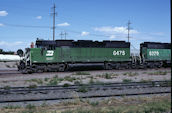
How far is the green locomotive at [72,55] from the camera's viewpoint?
2408 cm

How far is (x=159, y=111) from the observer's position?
7750mm

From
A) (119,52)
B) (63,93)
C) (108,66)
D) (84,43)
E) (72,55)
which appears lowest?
(63,93)

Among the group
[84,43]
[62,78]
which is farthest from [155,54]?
[62,78]

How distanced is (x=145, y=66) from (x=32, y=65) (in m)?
14.9

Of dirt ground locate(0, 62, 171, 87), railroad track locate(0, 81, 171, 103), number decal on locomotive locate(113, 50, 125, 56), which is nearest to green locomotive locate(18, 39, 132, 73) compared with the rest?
number decal on locomotive locate(113, 50, 125, 56)

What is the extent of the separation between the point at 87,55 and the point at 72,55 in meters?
1.85

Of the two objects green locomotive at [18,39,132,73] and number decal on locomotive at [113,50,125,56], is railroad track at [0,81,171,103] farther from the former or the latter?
number decal on locomotive at [113,50,125,56]

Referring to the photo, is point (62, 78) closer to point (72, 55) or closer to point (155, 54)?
point (72, 55)

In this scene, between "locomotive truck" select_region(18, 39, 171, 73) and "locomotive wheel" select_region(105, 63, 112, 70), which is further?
"locomotive wheel" select_region(105, 63, 112, 70)

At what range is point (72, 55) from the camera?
84.3 ft

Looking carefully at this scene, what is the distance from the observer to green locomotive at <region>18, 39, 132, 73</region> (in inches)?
948

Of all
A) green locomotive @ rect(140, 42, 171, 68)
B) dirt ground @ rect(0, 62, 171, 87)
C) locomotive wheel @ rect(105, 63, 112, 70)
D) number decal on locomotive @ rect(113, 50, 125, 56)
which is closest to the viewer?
dirt ground @ rect(0, 62, 171, 87)


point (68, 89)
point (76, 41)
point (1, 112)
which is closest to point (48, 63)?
point (76, 41)

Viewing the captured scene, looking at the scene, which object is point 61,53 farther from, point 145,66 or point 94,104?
point 94,104
